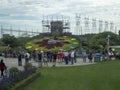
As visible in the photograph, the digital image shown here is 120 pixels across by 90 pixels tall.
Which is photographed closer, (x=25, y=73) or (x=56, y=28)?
(x=25, y=73)

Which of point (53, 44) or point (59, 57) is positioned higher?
point (53, 44)

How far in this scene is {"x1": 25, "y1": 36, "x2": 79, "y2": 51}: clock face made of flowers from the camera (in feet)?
206

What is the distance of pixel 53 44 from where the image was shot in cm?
6488

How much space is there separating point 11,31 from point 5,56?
75.4 meters

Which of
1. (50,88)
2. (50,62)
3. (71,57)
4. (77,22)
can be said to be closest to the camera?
(50,88)

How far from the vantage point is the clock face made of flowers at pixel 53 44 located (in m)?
62.8

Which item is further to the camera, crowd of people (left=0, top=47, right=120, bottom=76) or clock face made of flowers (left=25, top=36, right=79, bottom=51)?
clock face made of flowers (left=25, top=36, right=79, bottom=51)

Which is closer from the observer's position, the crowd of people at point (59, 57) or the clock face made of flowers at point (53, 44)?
the crowd of people at point (59, 57)

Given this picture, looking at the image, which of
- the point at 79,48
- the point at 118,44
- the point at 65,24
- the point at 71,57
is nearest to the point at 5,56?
the point at 79,48

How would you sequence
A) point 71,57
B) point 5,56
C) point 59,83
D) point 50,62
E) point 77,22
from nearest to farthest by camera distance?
1. point 59,83
2. point 71,57
3. point 50,62
4. point 5,56
5. point 77,22

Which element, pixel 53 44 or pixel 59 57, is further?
pixel 53 44

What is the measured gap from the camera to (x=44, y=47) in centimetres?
6316

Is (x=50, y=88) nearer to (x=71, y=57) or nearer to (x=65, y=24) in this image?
(x=71, y=57)

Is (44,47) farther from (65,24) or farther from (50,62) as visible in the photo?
(65,24)
